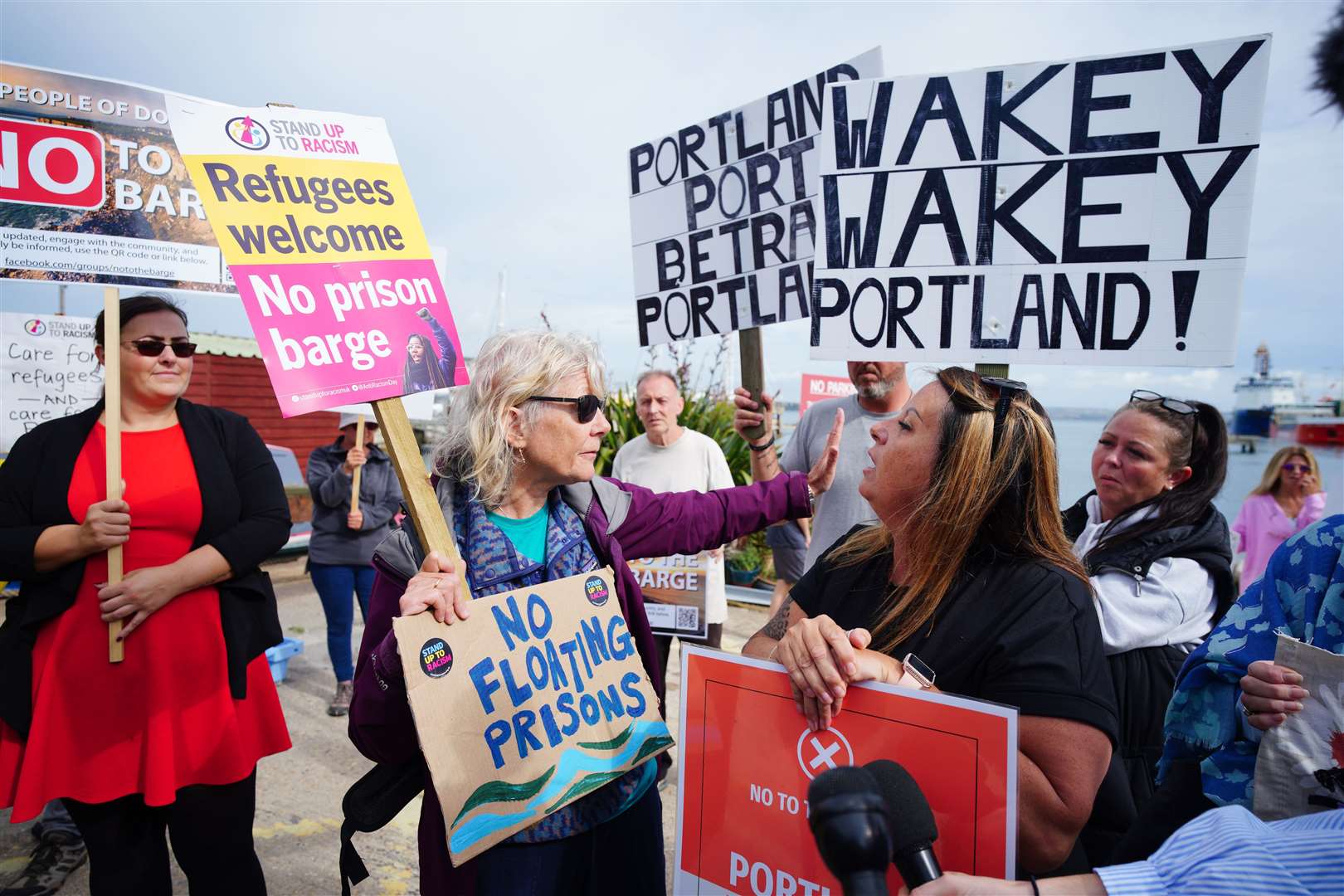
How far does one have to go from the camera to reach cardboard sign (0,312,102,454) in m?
3.69

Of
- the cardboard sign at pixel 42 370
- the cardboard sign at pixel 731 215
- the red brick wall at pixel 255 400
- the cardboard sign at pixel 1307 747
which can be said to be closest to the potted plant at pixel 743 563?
the cardboard sign at pixel 731 215

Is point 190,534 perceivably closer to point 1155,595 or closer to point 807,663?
point 807,663

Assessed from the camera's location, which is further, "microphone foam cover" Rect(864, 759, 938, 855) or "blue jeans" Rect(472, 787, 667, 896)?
"blue jeans" Rect(472, 787, 667, 896)

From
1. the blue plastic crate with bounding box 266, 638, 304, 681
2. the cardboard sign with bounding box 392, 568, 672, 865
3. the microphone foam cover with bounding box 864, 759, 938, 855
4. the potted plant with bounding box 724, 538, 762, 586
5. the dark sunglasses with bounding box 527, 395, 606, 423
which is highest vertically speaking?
the dark sunglasses with bounding box 527, 395, 606, 423

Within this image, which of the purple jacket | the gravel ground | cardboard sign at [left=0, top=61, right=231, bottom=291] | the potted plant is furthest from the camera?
the potted plant

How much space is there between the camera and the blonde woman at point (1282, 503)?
589 centimetres

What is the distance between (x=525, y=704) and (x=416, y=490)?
1.80 feet

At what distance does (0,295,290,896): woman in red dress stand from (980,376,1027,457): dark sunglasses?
89.3 inches

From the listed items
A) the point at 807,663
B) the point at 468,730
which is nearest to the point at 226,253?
the point at 468,730

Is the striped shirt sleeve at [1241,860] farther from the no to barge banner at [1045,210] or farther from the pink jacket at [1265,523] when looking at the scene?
the pink jacket at [1265,523]

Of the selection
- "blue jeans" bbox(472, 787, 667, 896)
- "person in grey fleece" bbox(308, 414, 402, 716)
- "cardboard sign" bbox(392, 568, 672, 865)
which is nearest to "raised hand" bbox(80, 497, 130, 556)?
"cardboard sign" bbox(392, 568, 672, 865)

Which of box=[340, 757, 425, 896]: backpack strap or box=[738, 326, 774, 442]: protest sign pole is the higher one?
box=[738, 326, 774, 442]: protest sign pole

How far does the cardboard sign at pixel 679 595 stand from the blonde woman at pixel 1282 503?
4.49 m

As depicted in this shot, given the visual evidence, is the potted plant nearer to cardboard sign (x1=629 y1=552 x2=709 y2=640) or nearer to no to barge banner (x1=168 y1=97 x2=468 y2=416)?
cardboard sign (x1=629 y1=552 x2=709 y2=640)
